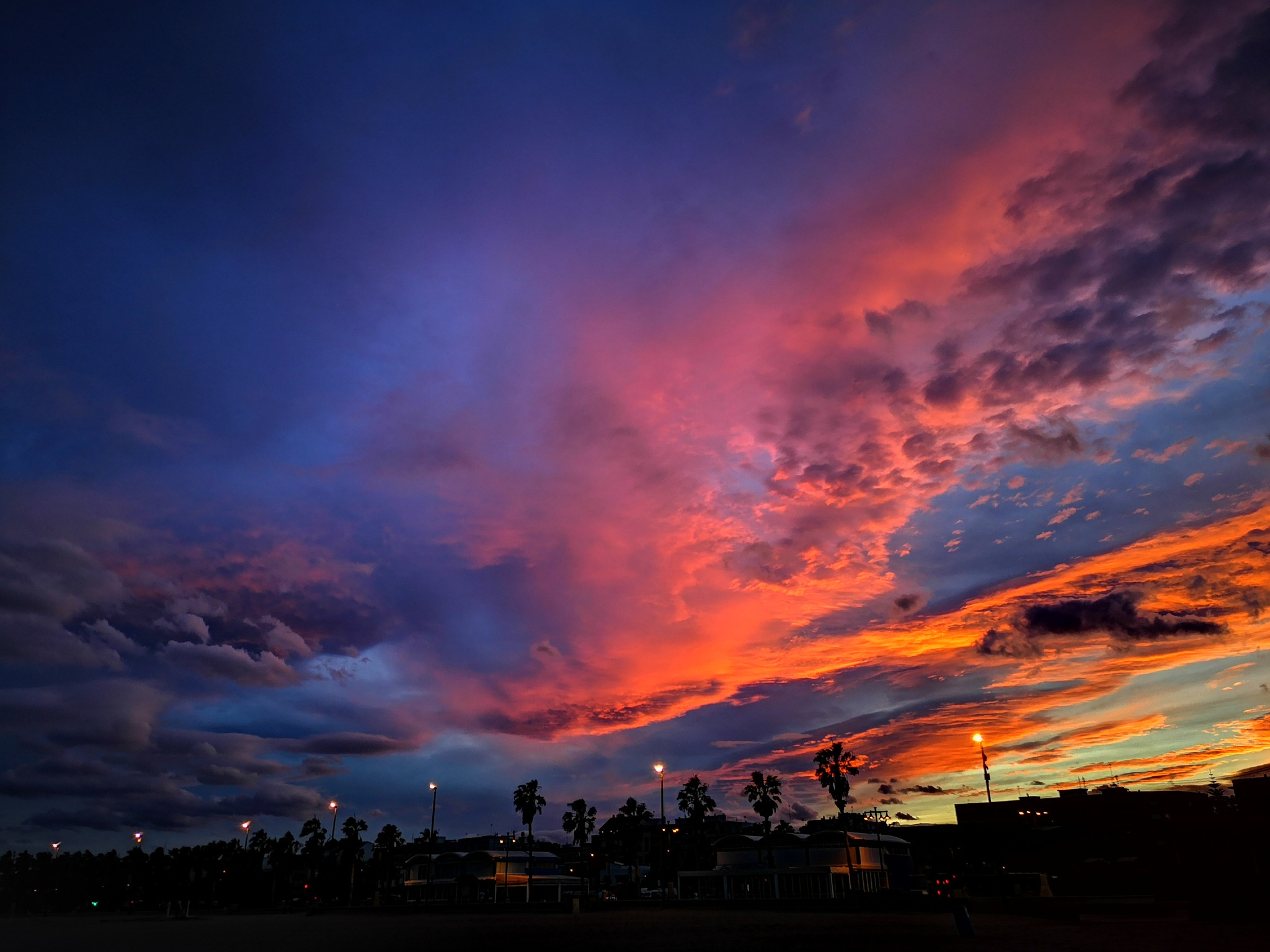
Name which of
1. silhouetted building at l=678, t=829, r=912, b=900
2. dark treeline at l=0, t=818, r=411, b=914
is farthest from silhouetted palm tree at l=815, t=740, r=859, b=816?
dark treeline at l=0, t=818, r=411, b=914

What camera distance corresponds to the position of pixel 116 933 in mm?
42906

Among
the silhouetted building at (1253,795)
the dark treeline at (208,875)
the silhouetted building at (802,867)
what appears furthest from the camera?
the dark treeline at (208,875)

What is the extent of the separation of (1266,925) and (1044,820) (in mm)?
108239

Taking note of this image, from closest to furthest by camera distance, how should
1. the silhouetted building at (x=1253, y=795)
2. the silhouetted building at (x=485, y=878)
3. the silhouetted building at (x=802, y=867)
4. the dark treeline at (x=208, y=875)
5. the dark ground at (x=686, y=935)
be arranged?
the dark ground at (x=686, y=935) < the silhouetted building at (x=1253, y=795) < the silhouetted building at (x=802, y=867) < the silhouetted building at (x=485, y=878) < the dark treeline at (x=208, y=875)

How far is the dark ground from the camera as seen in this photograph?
22688 mm

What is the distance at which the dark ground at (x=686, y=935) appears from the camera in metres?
22.7

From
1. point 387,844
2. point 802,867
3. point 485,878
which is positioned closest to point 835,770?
point 802,867

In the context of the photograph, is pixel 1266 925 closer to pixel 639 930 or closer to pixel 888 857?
pixel 639 930

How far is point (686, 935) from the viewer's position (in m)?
29.0

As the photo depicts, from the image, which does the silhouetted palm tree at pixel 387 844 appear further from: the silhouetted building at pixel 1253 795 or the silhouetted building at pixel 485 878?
the silhouetted building at pixel 1253 795

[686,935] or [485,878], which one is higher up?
[686,935]

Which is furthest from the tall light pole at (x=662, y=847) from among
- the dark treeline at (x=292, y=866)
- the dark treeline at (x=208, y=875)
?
the dark treeline at (x=208, y=875)

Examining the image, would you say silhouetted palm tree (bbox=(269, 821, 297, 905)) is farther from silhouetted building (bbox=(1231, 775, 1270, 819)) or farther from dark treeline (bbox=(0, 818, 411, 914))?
silhouetted building (bbox=(1231, 775, 1270, 819))

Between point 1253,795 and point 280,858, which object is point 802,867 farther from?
point 280,858
